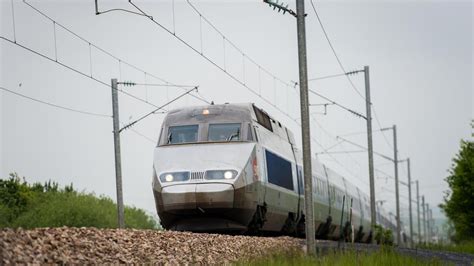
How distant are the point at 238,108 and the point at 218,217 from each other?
10.7ft

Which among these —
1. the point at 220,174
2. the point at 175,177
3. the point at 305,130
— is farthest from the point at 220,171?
the point at 305,130

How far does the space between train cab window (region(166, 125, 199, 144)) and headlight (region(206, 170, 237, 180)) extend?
1.52 m

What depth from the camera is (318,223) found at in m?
34.1

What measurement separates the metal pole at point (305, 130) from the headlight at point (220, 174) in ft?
5.94

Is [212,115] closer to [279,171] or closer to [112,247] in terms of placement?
[279,171]

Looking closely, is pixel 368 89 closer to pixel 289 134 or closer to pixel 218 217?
pixel 289 134

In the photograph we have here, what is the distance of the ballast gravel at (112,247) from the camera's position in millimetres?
9398

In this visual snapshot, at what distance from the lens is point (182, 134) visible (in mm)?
21891

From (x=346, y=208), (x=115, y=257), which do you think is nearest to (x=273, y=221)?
(x=115, y=257)

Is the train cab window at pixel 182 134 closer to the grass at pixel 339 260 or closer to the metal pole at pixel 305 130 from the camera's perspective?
the metal pole at pixel 305 130

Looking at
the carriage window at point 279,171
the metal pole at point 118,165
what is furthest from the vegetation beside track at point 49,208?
the carriage window at point 279,171

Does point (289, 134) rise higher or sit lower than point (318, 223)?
higher

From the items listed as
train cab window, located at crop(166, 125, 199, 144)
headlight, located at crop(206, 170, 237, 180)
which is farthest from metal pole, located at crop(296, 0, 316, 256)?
train cab window, located at crop(166, 125, 199, 144)

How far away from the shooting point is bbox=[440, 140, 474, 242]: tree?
47.1 metres
